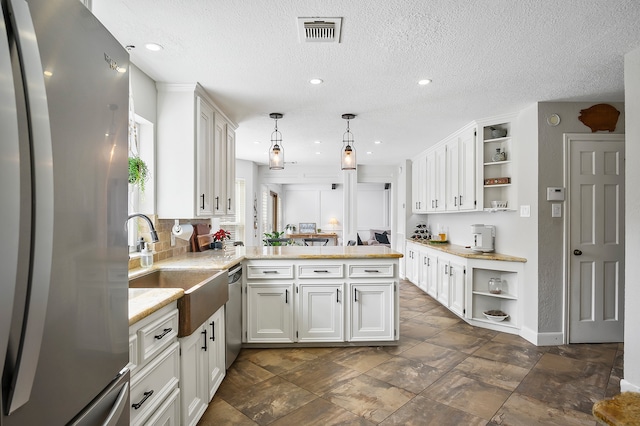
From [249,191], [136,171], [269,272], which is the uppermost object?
[249,191]

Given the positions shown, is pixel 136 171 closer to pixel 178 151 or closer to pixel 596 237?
pixel 178 151

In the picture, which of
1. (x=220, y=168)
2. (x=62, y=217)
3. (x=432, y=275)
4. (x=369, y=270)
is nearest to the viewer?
(x=62, y=217)

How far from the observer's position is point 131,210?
2689mm

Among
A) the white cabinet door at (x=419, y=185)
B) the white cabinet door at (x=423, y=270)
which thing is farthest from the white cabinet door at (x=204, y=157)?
the white cabinet door at (x=419, y=185)

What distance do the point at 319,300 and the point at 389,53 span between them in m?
2.15

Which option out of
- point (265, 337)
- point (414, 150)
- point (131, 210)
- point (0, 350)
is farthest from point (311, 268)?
point (414, 150)

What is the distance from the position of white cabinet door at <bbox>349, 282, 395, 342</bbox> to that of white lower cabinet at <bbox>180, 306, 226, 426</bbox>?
1.23 meters

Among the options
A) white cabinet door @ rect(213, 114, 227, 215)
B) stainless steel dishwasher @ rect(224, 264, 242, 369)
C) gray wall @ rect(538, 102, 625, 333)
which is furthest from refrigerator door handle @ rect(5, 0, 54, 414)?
gray wall @ rect(538, 102, 625, 333)

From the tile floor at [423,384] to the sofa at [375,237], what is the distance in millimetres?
5952

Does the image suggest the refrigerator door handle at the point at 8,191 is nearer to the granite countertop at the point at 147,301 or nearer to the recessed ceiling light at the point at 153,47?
the granite countertop at the point at 147,301

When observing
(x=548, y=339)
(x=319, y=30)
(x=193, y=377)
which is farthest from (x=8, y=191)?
(x=548, y=339)

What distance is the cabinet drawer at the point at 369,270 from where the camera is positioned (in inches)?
125

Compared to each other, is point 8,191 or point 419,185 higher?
point 419,185

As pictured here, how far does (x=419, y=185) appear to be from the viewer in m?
6.12
